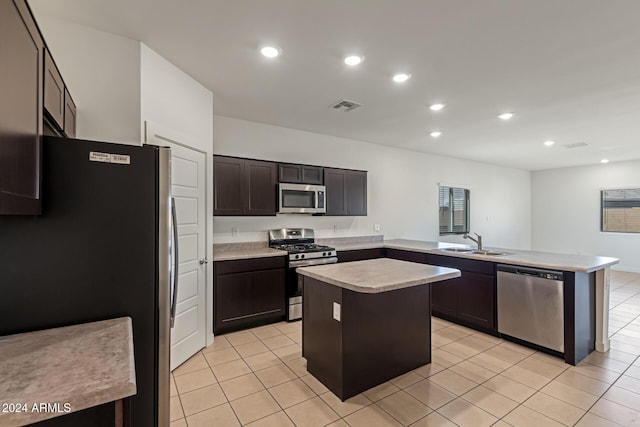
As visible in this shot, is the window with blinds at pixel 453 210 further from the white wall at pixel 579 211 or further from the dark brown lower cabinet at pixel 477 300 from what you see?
the dark brown lower cabinet at pixel 477 300

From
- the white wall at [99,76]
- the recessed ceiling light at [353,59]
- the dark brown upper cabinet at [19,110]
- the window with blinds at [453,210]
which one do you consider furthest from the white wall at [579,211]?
the dark brown upper cabinet at [19,110]

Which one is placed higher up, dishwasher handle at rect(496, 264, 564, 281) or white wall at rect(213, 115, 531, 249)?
white wall at rect(213, 115, 531, 249)

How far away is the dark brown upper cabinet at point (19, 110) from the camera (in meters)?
0.98

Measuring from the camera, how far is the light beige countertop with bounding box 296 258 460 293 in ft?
7.03

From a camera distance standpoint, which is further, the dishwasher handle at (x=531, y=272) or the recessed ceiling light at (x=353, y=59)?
the dishwasher handle at (x=531, y=272)

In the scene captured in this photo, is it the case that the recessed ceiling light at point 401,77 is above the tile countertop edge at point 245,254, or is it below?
above

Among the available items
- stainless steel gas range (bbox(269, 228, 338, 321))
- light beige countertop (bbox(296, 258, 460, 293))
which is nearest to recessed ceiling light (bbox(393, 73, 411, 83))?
light beige countertop (bbox(296, 258, 460, 293))

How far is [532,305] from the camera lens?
3.11m

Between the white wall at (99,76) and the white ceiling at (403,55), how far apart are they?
0.11 m

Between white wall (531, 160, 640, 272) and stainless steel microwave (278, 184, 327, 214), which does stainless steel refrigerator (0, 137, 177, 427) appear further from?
white wall (531, 160, 640, 272)

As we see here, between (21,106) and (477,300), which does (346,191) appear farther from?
(21,106)

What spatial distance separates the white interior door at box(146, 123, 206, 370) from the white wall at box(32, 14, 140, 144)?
0.33 meters

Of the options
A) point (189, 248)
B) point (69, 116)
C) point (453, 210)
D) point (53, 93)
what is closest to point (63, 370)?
point (53, 93)

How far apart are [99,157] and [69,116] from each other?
0.87 metres
